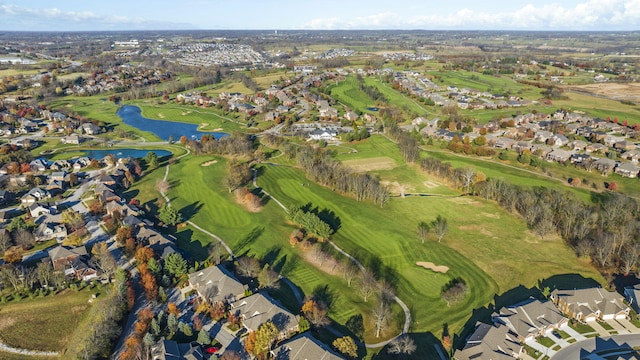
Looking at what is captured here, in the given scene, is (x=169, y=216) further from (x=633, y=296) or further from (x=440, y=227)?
(x=633, y=296)

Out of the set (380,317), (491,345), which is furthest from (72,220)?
(491,345)

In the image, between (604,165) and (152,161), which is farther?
(152,161)

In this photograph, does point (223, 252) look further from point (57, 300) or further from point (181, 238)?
point (57, 300)

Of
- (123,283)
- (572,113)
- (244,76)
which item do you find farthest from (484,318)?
(244,76)

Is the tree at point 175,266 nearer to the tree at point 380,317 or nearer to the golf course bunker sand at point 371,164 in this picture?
the tree at point 380,317

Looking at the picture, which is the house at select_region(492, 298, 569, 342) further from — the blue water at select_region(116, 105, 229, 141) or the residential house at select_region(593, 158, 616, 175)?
the blue water at select_region(116, 105, 229, 141)

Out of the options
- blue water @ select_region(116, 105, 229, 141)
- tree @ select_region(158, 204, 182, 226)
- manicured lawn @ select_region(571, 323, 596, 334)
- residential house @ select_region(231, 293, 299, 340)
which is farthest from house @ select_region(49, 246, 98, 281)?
blue water @ select_region(116, 105, 229, 141)

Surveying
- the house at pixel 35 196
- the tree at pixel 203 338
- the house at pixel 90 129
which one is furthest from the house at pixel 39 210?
the house at pixel 90 129
